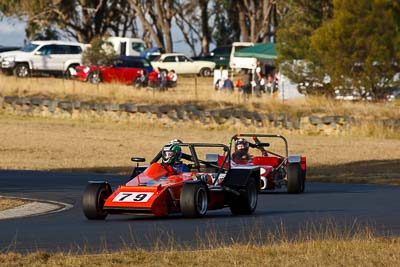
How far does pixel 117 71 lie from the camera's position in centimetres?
5966

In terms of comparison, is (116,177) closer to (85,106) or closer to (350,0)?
(85,106)

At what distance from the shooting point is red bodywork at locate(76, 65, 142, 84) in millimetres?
58094

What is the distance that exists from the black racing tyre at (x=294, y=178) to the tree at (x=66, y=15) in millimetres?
58970

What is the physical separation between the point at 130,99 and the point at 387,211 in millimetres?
28631

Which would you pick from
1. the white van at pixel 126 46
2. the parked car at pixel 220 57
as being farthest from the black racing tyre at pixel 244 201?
the parked car at pixel 220 57

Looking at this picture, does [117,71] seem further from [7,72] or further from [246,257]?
[246,257]

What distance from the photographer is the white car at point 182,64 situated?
70.8 m

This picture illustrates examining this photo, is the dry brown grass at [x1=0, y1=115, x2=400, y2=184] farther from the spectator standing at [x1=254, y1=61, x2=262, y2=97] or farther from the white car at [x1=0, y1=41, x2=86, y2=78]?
the white car at [x1=0, y1=41, x2=86, y2=78]

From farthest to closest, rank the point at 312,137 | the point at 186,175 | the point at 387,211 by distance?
the point at 312,137 → the point at 387,211 → the point at 186,175

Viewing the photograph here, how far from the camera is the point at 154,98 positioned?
45.8 m

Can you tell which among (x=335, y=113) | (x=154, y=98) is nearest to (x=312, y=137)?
(x=335, y=113)

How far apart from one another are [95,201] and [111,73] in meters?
43.6

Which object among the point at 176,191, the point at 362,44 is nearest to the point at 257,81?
the point at 362,44

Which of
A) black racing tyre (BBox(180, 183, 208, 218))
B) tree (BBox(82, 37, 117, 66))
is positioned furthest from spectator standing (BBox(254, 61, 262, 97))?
black racing tyre (BBox(180, 183, 208, 218))
